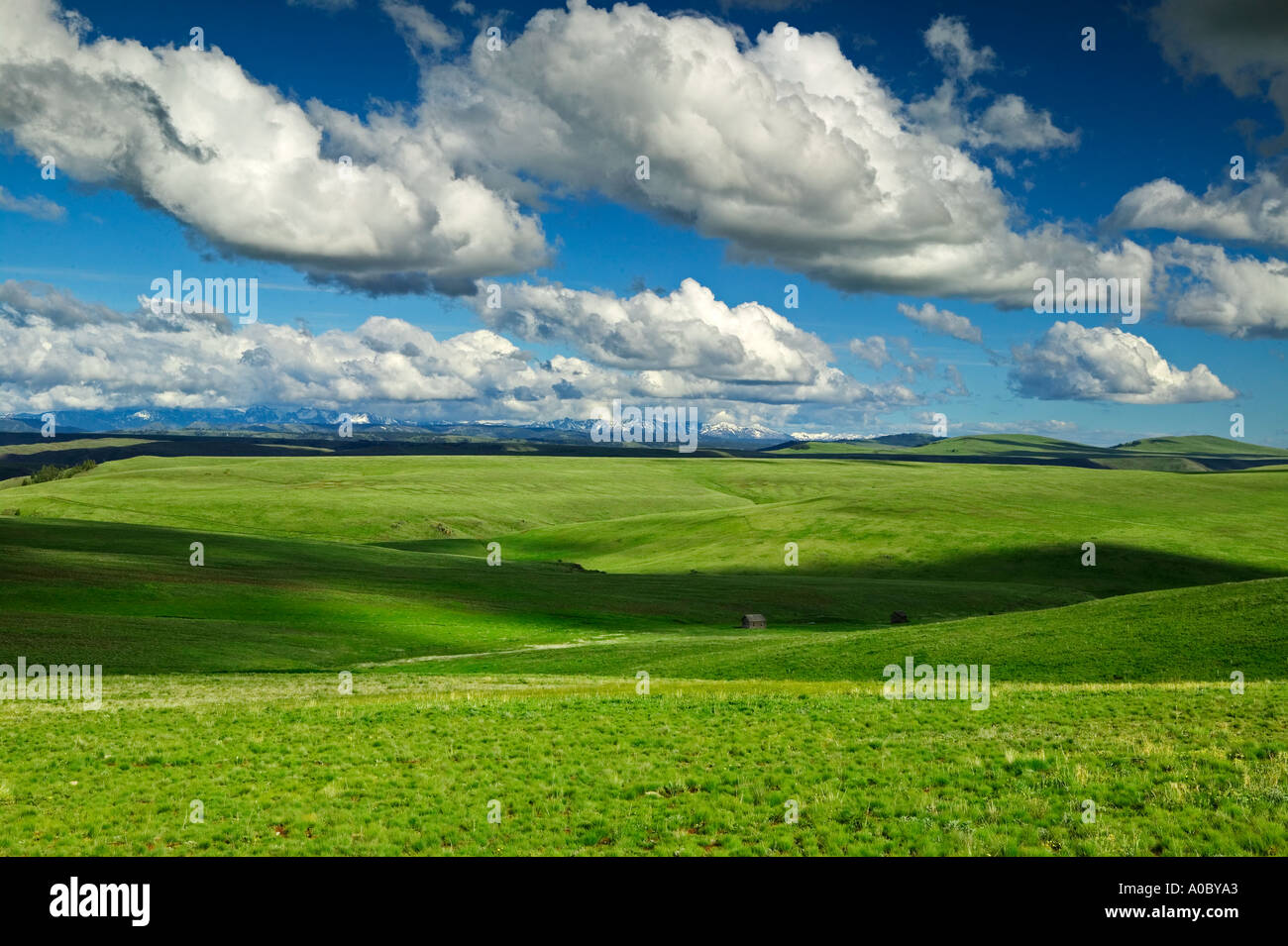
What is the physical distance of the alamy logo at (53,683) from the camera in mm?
39312

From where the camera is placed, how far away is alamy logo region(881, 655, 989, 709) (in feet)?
115

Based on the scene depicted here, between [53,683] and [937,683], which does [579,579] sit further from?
[937,683]

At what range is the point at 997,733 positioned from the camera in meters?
26.5

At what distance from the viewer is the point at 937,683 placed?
4028cm

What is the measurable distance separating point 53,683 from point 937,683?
145 ft

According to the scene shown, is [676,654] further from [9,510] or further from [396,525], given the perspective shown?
[9,510]
